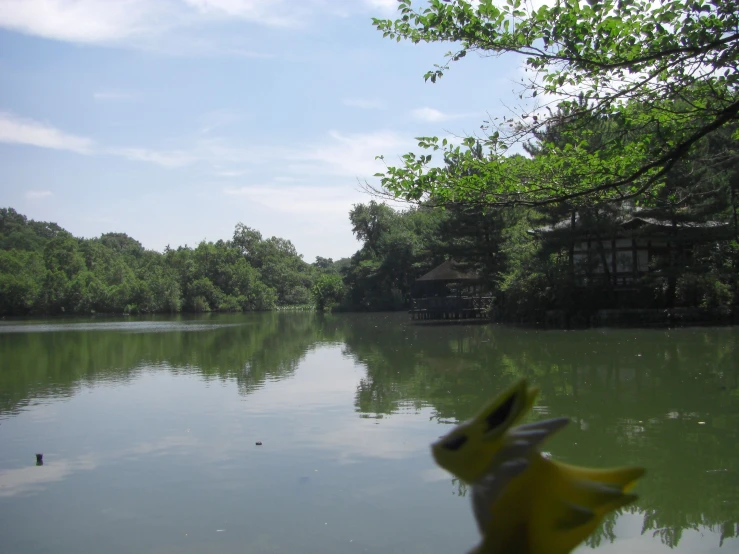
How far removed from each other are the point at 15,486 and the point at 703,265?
22363 millimetres

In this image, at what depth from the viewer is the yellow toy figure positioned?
32.4 inches

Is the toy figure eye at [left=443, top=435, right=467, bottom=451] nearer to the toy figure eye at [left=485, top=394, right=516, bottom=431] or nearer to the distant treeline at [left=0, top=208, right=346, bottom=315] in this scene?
the toy figure eye at [left=485, top=394, right=516, bottom=431]

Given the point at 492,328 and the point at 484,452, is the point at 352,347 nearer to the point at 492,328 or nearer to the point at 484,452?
Result: the point at 492,328

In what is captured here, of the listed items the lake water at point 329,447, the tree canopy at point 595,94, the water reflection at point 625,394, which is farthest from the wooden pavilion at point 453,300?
the tree canopy at point 595,94

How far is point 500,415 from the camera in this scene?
2.70ft

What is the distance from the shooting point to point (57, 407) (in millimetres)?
11594

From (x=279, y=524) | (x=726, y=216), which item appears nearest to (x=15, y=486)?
(x=279, y=524)

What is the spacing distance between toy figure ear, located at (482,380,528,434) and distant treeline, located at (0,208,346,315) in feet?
221

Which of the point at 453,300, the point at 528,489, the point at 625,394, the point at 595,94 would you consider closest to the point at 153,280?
the point at 453,300

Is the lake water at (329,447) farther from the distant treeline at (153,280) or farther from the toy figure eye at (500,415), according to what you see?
the distant treeline at (153,280)

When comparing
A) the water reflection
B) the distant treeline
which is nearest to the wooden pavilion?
the water reflection

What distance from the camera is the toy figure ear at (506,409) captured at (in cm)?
79

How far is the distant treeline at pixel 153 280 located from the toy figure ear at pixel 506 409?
67389mm

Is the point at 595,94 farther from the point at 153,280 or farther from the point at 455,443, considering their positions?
the point at 153,280
